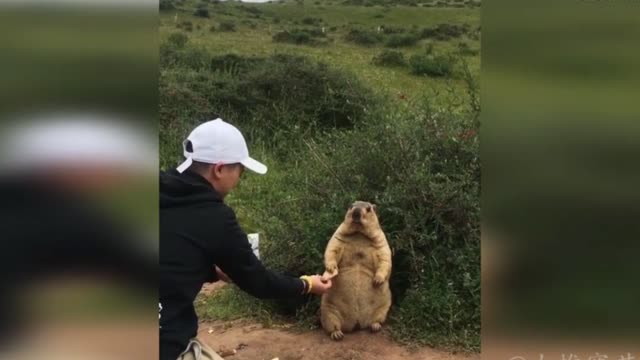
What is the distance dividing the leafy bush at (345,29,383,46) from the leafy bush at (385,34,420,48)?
1.84ft

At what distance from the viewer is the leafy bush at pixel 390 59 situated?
22.6m

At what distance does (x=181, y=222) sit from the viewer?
106 inches

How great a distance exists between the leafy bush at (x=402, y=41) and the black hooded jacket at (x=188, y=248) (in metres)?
27.6

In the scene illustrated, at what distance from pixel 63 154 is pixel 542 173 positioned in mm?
1084

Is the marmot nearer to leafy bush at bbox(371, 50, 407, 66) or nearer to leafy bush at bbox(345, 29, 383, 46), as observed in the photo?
leafy bush at bbox(371, 50, 407, 66)

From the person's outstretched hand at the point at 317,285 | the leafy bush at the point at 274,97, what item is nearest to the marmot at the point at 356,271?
the person's outstretched hand at the point at 317,285

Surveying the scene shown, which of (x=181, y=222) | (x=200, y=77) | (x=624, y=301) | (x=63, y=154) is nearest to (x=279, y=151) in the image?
(x=200, y=77)

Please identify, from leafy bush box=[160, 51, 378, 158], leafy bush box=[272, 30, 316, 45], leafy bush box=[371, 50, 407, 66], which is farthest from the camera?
leafy bush box=[272, 30, 316, 45]

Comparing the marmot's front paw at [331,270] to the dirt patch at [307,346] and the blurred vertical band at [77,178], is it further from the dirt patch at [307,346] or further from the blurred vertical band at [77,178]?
the blurred vertical band at [77,178]

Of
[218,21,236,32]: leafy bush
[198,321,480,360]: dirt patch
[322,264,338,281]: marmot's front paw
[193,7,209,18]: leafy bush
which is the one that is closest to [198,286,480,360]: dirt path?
[198,321,480,360]: dirt patch

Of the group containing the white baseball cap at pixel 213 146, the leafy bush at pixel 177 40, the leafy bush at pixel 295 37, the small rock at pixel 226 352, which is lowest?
the small rock at pixel 226 352

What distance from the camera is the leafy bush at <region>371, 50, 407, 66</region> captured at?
22584 mm

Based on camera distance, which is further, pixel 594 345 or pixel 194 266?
pixel 194 266

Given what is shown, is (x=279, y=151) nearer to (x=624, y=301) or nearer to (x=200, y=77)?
(x=200, y=77)
